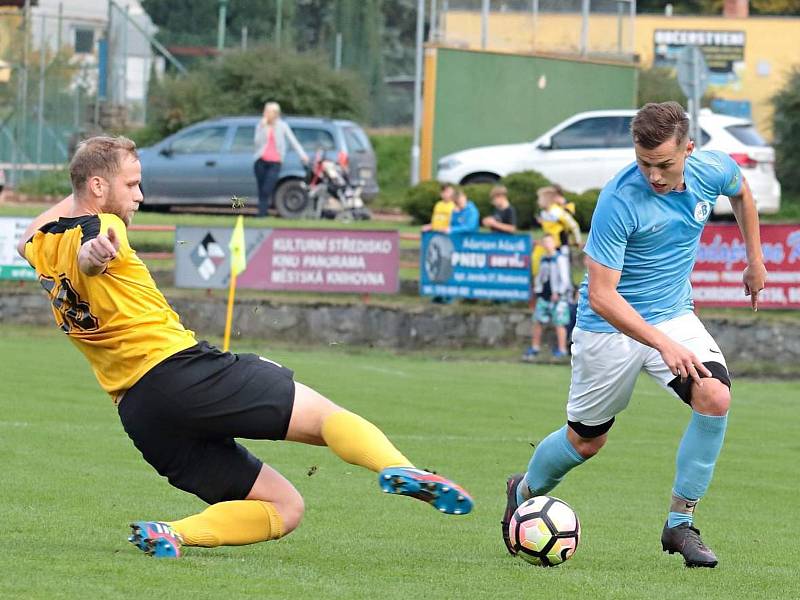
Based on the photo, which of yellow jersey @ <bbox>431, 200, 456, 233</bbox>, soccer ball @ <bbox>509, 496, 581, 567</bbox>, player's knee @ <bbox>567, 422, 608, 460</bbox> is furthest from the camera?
yellow jersey @ <bbox>431, 200, 456, 233</bbox>

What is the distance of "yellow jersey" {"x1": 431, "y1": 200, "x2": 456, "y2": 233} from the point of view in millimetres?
22375

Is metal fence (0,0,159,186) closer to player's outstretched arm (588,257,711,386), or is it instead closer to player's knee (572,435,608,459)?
player's knee (572,435,608,459)

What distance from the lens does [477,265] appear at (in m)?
21.6

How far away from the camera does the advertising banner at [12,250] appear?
21516mm

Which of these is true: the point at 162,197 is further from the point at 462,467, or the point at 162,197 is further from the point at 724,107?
the point at 724,107

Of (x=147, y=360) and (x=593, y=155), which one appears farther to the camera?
(x=593, y=155)

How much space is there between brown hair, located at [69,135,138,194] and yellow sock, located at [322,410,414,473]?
4.17 ft

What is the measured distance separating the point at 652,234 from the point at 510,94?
85.8ft

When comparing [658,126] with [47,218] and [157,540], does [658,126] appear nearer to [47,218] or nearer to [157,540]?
[47,218]

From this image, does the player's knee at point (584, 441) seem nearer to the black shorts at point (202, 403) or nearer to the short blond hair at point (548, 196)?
the black shorts at point (202, 403)

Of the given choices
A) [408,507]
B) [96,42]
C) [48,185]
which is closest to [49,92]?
[48,185]

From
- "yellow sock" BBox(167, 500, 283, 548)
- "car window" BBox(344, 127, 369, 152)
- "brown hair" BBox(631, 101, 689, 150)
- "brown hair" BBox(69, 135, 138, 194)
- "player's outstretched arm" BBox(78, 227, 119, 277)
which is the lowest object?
"yellow sock" BBox(167, 500, 283, 548)

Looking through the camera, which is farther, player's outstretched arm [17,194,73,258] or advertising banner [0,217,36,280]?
advertising banner [0,217,36,280]

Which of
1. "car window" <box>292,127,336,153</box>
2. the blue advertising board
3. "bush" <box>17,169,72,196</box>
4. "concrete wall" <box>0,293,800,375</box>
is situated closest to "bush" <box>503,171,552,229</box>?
the blue advertising board
